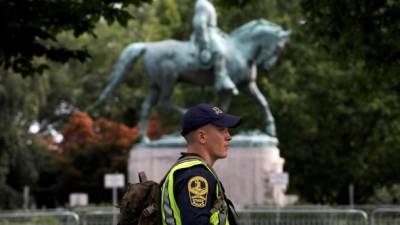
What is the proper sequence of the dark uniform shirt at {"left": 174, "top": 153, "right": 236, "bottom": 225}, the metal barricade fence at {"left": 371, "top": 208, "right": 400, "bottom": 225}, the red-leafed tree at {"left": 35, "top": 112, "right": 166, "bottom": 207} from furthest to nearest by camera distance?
the red-leafed tree at {"left": 35, "top": 112, "right": 166, "bottom": 207}, the metal barricade fence at {"left": 371, "top": 208, "right": 400, "bottom": 225}, the dark uniform shirt at {"left": 174, "top": 153, "right": 236, "bottom": 225}

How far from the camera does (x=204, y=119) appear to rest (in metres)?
4.50

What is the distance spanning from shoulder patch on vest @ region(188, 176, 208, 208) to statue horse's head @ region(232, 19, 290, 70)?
20.4 metres

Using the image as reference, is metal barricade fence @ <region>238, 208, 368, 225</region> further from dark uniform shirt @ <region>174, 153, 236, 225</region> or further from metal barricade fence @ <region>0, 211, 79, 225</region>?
dark uniform shirt @ <region>174, 153, 236, 225</region>

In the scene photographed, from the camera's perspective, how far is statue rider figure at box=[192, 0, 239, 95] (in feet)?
78.1

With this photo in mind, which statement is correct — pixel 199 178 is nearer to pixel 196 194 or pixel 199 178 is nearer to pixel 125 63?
pixel 196 194

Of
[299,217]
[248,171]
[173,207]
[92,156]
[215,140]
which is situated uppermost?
[92,156]

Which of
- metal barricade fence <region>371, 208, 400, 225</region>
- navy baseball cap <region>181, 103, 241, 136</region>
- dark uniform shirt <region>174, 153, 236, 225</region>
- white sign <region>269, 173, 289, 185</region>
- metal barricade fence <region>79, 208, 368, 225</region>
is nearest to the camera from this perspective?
dark uniform shirt <region>174, 153, 236, 225</region>

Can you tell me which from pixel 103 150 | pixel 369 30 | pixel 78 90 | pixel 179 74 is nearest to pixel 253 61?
pixel 179 74

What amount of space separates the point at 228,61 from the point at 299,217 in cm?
599

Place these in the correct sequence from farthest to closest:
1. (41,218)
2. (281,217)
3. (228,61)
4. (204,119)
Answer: (228,61) < (281,217) < (41,218) < (204,119)

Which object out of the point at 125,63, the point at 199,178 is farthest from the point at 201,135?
the point at 125,63

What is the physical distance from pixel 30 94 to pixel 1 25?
97.9 feet

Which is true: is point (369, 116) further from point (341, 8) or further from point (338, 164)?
point (341, 8)

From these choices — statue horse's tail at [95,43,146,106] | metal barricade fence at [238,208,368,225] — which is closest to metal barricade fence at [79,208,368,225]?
metal barricade fence at [238,208,368,225]
